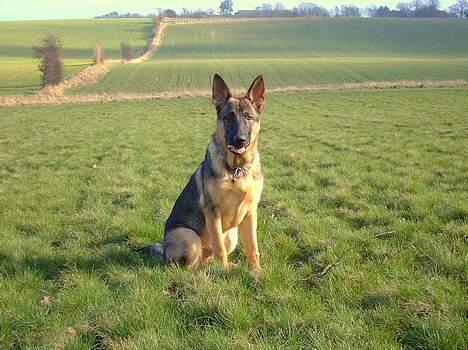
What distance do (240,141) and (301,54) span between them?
3541 inches

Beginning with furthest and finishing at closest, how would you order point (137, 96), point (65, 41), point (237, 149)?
Result: 1. point (65, 41)
2. point (137, 96)
3. point (237, 149)

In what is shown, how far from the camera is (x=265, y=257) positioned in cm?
541

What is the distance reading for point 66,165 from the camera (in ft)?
40.5

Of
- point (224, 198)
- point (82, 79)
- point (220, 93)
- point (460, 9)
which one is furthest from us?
point (460, 9)

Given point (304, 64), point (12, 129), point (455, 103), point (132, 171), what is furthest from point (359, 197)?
point (304, 64)

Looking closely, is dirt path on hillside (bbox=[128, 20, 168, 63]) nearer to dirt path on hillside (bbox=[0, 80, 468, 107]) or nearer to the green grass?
dirt path on hillside (bbox=[0, 80, 468, 107])

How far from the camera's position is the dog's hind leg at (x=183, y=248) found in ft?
16.5

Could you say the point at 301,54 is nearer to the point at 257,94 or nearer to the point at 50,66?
the point at 50,66

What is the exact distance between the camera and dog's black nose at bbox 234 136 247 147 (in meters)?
5.22

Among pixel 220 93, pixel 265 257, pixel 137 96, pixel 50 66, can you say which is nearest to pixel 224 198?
pixel 265 257

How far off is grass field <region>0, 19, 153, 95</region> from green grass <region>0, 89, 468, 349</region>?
48996 mm

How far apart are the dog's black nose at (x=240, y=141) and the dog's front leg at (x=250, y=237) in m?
0.88

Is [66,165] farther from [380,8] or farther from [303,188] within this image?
[380,8]

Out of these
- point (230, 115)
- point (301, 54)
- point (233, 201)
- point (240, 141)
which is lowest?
point (233, 201)
